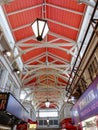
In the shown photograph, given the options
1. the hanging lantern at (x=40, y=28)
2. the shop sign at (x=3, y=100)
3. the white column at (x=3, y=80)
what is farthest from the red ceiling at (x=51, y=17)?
the shop sign at (x=3, y=100)

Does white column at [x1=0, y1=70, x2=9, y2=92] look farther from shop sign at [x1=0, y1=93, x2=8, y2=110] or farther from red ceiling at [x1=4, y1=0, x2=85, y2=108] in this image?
shop sign at [x1=0, y1=93, x2=8, y2=110]

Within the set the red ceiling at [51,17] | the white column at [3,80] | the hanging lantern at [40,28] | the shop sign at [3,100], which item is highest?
the red ceiling at [51,17]

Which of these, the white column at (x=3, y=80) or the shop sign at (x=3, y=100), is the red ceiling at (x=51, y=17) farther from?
the shop sign at (x=3, y=100)

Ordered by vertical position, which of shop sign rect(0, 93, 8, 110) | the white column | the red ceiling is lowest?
shop sign rect(0, 93, 8, 110)

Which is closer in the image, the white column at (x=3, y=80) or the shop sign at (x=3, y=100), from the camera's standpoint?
the shop sign at (x=3, y=100)

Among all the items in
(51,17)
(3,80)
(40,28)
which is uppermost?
(51,17)

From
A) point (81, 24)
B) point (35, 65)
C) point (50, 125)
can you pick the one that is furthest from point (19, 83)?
point (50, 125)

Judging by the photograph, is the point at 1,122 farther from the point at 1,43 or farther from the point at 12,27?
the point at 12,27

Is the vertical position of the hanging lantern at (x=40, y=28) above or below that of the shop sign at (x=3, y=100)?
above

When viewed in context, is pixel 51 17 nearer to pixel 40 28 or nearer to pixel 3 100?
pixel 40 28

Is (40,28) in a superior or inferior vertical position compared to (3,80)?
inferior

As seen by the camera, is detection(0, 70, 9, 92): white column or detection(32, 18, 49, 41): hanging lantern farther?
detection(0, 70, 9, 92): white column

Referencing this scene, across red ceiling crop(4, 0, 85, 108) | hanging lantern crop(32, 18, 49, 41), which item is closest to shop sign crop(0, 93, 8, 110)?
hanging lantern crop(32, 18, 49, 41)

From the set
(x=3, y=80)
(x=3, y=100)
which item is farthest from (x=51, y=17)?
(x=3, y=100)
